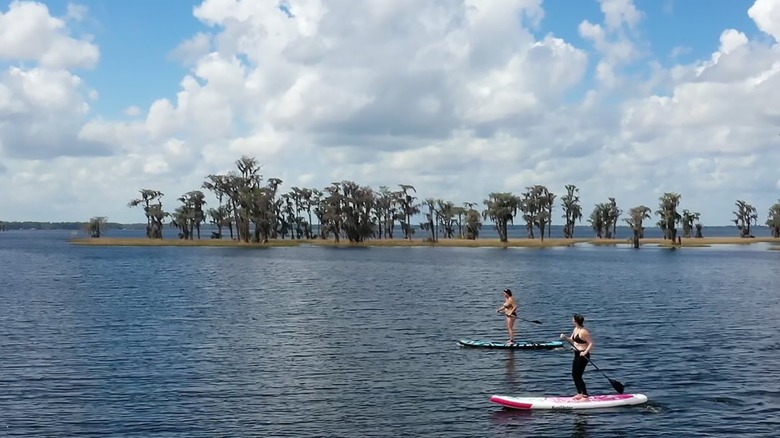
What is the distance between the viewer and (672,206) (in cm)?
19112

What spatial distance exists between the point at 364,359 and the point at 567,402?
12.5 m

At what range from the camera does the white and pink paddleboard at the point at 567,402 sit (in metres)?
28.5

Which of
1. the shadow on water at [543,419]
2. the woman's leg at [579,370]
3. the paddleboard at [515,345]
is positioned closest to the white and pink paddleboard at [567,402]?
the shadow on water at [543,419]

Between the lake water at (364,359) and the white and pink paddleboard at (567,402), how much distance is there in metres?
0.41

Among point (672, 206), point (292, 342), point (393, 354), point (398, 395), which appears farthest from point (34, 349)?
point (672, 206)

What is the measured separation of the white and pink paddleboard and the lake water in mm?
407

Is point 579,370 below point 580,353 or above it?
below

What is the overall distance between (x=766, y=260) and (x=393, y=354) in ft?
345

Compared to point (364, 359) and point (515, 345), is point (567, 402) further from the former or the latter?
point (515, 345)

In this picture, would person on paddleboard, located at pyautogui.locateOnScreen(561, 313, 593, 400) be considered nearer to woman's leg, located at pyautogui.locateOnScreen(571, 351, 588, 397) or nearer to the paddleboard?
woman's leg, located at pyautogui.locateOnScreen(571, 351, 588, 397)

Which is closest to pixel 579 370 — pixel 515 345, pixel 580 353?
pixel 580 353

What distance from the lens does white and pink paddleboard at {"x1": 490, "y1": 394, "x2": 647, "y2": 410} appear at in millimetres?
28484

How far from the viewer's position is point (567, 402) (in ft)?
94.4

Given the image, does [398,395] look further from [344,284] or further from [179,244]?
[179,244]
